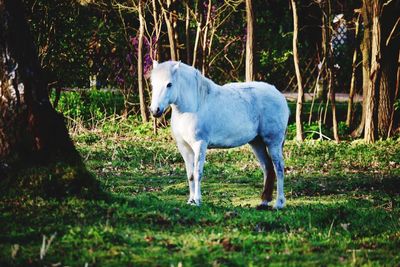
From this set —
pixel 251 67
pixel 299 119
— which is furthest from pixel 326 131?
pixel 251 67

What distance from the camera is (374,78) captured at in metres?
17.8

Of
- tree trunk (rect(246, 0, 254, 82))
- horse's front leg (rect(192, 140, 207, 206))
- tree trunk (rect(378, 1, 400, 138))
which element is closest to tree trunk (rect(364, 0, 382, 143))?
tree trunk (rect(378, 1, 400, 138))

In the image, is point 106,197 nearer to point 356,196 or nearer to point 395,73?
point 356,196

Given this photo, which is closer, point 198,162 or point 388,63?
point 198,162

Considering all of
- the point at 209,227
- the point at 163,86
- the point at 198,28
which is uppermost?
the point at 198,28

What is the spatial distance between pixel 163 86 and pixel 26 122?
2161mm

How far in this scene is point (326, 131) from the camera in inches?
785

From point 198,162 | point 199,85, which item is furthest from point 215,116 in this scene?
point 198,162

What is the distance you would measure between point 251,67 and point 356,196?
719 centimetres

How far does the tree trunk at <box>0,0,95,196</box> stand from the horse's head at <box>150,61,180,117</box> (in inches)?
63.2

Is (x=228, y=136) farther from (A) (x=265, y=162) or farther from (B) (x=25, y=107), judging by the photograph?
(B) (x=25, y=107)

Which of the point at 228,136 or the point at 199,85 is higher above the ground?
the point at 199,85

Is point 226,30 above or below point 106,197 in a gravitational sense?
above

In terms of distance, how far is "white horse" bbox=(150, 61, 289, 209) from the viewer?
9.17m
